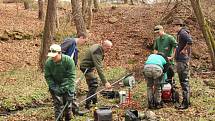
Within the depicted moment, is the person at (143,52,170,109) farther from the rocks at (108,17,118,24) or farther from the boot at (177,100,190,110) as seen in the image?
the rocks at (108,17,118,24)

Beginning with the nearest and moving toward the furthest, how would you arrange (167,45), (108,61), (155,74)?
(155,74)
(167,45)
(108,61)

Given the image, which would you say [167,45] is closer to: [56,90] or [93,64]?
[93,64]

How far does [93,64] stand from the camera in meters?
10.8

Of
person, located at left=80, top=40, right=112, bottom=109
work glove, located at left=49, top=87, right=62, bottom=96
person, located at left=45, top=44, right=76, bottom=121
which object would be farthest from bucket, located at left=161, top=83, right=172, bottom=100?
work glove, located at left=49, top=87, right=62, bottom=96

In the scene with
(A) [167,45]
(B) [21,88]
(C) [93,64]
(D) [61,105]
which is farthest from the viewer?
(B) [21,88]

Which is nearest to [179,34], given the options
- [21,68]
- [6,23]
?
[21,68]

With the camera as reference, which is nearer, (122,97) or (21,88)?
(122,97)

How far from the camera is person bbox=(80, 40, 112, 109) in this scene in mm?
10391

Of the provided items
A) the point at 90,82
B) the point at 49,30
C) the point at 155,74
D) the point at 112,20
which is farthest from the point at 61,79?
the point at 112,20

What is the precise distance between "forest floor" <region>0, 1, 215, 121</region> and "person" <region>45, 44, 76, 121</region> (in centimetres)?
87

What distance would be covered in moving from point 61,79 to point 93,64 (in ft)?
6.00

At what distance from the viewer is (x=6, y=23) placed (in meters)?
24.2

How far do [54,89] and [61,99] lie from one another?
13.3 inches

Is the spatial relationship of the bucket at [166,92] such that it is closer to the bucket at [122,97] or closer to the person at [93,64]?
the bucket at [122,97]
